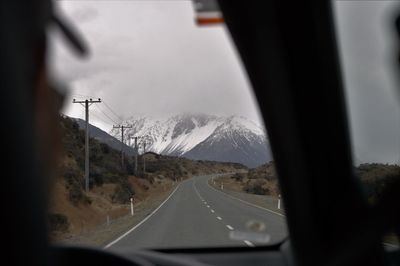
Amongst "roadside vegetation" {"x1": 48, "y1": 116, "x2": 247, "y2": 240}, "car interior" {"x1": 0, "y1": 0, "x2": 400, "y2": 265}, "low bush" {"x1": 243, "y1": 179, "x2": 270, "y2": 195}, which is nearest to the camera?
"car interior" {"x1": 0, "y1": 0, "x2": 400, "y2": 265}

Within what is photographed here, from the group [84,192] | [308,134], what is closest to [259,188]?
[84,192]

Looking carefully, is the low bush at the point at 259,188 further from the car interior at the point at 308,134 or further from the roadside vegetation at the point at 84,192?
the car interior at the point at 308,134

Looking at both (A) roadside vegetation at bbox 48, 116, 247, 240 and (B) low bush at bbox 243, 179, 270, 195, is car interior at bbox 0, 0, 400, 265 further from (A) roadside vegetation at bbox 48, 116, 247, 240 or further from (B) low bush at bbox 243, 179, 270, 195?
(B) low bush at bbox 243, 179, 270, 195

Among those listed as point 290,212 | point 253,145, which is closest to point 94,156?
point 253,145

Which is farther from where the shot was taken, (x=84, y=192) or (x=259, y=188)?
(x=84, y=192)

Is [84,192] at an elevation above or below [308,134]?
above

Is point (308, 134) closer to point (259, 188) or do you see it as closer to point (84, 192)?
point (259, 188)

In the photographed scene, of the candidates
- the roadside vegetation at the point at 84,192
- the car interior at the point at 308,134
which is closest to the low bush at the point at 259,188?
the roadside vegetation at the point at 84,192

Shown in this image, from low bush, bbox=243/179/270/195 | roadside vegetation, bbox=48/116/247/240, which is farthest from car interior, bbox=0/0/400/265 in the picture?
low bush, bbox=243/179/270/195

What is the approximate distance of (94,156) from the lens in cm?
4669

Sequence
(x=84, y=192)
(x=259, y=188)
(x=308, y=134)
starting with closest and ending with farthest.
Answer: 1. (x=308, y=134)
2. (x=259, y=188)
3. (x=84, y=192)

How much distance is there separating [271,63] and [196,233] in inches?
516

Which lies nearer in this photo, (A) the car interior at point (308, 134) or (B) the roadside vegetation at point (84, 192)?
(A) the car interior at point (308, 134)

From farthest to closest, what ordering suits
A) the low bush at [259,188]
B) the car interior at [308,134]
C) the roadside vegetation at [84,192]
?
the low bush at [259,188] → the roadside vegetation at [84,192] → the car interior at [308,134]
